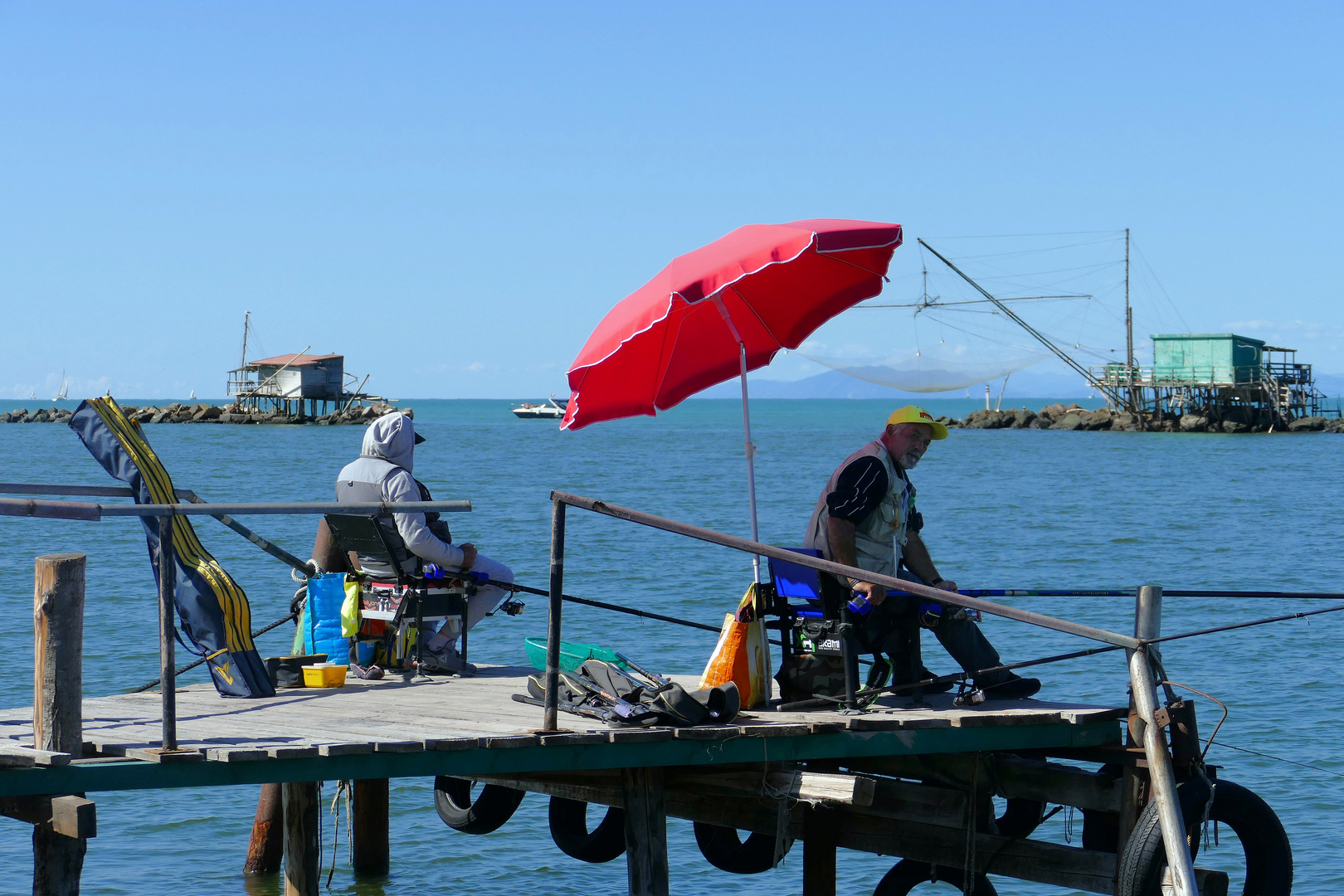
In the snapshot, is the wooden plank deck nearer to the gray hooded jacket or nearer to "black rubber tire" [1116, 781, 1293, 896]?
"black rubber tire" [1116, 781, 1293, 896]

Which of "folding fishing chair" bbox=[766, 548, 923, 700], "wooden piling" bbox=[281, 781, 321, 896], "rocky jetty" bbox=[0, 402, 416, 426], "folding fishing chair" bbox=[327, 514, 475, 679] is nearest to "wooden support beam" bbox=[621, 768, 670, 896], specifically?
"folding fishing chair" bbox=[766, 548, 923, 700]

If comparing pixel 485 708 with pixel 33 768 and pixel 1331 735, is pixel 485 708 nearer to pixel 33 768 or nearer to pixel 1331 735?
pixel 33 768

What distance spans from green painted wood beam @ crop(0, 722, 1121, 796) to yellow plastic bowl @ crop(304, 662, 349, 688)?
1.49m

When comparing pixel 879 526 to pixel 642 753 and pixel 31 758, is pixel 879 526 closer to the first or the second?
pixel 642 753

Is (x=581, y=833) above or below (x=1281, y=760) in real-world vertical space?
above

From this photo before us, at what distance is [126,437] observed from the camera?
288 inches

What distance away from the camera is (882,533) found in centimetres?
732

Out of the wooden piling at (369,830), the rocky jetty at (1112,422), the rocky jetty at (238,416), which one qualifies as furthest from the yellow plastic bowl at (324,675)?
the rocky jetty at (238,416)

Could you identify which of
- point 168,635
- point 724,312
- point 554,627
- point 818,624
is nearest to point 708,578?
point 724,312

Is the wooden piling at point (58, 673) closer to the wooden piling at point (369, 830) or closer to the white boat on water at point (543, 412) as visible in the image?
the wooden piling at point (369, 830)

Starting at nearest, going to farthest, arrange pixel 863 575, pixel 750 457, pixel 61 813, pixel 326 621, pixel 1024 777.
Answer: pixel 61 813 < pixel 863 575 < pixel 1024 777 < pixel 750 457 < pixel 326 621

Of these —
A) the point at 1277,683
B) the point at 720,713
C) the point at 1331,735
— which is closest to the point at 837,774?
the point at 720,713

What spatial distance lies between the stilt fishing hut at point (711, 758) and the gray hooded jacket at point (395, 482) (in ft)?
2.44

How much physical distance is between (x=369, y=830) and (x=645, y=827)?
3686 millimetres
